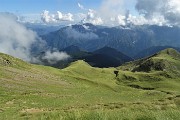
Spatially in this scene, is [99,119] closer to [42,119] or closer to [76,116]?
[76,116]

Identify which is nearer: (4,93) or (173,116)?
(173,116)

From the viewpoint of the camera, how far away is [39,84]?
73.3 meters

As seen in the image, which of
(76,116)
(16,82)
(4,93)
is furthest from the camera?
(16,82)

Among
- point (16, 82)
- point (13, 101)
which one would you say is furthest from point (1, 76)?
point (13, 101)

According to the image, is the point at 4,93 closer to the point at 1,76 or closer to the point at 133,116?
the point at 1,76

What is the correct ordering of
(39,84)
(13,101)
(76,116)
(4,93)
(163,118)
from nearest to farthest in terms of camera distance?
(163,118), (76,116), (13,101), (4,93), (39,84)

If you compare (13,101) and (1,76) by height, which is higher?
(1,76)

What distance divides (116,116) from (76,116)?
1.16m

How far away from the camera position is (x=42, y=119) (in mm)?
8805

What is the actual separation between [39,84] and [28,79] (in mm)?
3685

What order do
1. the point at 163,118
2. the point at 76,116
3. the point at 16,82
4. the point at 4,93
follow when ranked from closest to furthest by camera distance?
the point at 163,118, the point at 76,116, the point at 4,93, the point at 16,82

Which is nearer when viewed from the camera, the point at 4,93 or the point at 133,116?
the point at 133,116

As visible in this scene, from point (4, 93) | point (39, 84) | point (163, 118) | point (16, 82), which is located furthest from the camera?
point (39, 84)

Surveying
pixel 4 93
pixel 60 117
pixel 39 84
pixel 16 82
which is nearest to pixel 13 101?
pixel 4 93
